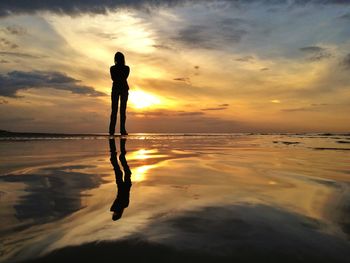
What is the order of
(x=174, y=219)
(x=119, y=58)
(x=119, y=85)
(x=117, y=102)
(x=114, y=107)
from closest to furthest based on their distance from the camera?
(x=174, y=219)
(x=119, y=58)
(x=119, y=85)
(x=114, y=107)
(x=117, y=102)

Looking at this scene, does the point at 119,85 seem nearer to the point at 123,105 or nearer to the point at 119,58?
the point at 123,105

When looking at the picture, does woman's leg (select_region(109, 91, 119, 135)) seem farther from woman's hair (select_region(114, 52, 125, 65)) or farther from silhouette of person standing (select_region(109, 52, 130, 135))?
woman's hair (select_region(114, 52, 125, 65))

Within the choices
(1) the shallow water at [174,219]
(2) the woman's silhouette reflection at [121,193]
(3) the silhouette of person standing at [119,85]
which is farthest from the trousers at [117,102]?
(1) the shallow water at [174,219]

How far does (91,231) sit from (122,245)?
10.3 inches

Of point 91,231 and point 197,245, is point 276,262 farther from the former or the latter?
point 91,231

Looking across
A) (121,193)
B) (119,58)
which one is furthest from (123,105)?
(121,193)

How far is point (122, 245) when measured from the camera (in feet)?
4.30

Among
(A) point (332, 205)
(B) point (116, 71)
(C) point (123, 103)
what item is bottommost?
(A) point (332, 205)

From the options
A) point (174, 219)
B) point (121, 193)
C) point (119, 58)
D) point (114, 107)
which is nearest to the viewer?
point (174, 219)

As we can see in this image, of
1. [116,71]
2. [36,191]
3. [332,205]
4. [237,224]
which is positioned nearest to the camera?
[237,224]

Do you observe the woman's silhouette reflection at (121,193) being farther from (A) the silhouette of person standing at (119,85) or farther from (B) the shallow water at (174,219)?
(A) the silhouette of person standing at (119,85)

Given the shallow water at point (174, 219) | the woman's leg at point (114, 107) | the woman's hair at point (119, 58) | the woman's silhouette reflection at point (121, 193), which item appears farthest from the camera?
the woman's leg at point (114, 107)

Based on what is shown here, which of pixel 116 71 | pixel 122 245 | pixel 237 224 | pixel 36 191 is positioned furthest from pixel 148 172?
pixel 116 71

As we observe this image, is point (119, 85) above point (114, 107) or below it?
above
